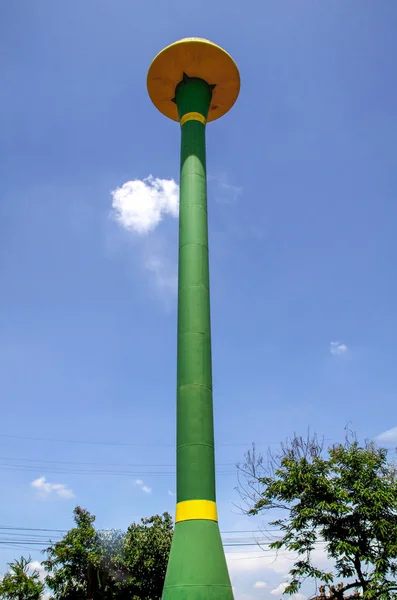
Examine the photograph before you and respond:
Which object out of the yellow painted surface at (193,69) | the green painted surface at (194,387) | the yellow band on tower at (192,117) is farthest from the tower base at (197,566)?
the yellow painted surface at (193,69)

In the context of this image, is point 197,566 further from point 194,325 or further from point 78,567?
point 78,567

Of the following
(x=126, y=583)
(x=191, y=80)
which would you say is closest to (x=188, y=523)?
(x=191, y=80)

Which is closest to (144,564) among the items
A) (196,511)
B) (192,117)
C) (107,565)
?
(107,565)

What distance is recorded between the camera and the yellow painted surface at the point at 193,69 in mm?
18469

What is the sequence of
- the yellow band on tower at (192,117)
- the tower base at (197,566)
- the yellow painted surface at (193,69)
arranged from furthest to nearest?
the yellow painted surface at (193,69), the yellow band on tower at (192,117), the tower base at (197,566)

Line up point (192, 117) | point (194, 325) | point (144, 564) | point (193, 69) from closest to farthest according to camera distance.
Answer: point (194, 325) → point (192, 117) → point (193, 69) → point (144, 564)

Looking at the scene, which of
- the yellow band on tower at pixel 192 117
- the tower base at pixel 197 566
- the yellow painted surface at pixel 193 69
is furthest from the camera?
the yellow painted surface at pixel 193 69

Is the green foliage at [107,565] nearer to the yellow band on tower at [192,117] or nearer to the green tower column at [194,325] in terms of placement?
the green tower column at [194,325]

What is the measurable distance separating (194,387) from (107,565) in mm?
22741

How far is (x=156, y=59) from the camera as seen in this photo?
18859 mm

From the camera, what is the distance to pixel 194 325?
573 inches

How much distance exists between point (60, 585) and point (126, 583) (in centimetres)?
390

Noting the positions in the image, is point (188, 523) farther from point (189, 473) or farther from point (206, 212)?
point (206, 212)

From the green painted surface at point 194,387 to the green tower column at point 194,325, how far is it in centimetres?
2
